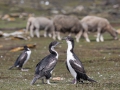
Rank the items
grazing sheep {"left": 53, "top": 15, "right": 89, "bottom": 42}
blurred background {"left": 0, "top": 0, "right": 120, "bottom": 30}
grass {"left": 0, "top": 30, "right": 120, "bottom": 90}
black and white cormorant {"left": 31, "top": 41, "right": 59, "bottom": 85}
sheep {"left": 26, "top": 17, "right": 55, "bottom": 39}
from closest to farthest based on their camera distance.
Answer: grass {"left": 0, "top": 30, "right": 120, "bottom": 90}, black and white cormorant {"left": 31, "top": 41, "right": 59, "bottom": 85}, grazing sheep {"left": 53, "top": 15, "right": 89, "bottom": 42}, sheep {"left": 26, "top": 17, "right": 55, "bottom": 39}, blurred background {"left": 0, "top": 0, "right": 120, "bottom": 30}

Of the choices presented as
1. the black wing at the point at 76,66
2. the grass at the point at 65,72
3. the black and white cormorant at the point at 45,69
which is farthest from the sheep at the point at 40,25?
the black wing at the point at 76,66

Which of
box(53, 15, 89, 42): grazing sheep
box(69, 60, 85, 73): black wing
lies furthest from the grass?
box(53, 15, 89, 42): grazing sheep

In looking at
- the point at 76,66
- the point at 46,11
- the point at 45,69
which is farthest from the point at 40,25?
the point at 46,11

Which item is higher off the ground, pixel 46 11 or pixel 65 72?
pixel 65 72

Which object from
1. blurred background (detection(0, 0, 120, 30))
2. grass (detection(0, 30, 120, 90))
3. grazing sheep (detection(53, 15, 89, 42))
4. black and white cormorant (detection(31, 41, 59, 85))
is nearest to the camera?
grass (detection(0, 30, 120, 90))

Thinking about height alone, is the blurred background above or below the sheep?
below

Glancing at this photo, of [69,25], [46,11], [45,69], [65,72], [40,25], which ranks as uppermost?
[45,69]

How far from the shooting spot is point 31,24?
4784 centimetres

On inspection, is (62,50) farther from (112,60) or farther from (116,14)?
(116,14)

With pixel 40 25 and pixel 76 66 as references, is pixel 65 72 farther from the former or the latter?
pixel 40 25

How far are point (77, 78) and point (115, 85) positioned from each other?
150cm

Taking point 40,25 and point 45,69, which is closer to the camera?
point 45,69

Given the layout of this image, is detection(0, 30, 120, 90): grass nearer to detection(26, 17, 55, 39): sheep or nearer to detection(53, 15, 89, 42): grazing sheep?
detection(53, 15, 89, 42): grazing sheep

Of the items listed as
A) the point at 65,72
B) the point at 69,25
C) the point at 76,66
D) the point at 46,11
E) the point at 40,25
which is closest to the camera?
the point at 76,66
